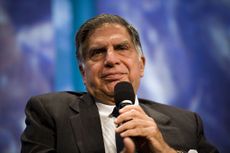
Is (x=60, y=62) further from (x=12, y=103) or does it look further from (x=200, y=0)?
(x=200, y=0)

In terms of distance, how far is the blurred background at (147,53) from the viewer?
9.80 feet

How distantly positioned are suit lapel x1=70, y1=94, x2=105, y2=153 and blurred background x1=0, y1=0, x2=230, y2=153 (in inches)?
49.1

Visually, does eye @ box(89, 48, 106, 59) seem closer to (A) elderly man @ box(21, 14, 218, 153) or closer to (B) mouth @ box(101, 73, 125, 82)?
(A) elderly man @ box(21, 14, 218, 153)

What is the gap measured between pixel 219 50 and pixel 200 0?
0.44 m

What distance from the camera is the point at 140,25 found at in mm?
3271

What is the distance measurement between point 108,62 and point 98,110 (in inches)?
9.9

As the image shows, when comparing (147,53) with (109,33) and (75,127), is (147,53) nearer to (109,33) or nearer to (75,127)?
(109,33)

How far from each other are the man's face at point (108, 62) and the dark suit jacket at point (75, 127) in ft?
0.35

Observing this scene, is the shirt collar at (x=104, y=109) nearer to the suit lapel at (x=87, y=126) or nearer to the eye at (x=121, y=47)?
the suit lapel at (x=87, y=126)

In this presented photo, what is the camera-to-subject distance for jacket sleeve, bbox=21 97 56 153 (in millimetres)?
1704

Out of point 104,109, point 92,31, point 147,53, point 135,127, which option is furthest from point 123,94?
point 147,53

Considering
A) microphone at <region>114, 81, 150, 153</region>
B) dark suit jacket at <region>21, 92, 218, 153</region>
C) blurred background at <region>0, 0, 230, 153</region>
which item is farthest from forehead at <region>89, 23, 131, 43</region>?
blurred background at <region>0, 0, 230, 153</region>

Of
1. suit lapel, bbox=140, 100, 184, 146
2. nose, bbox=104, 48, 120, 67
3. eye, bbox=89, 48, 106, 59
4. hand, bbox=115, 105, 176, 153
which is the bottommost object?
suit lapel, bbox=140, 100, 184, 146

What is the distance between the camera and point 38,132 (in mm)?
1747
